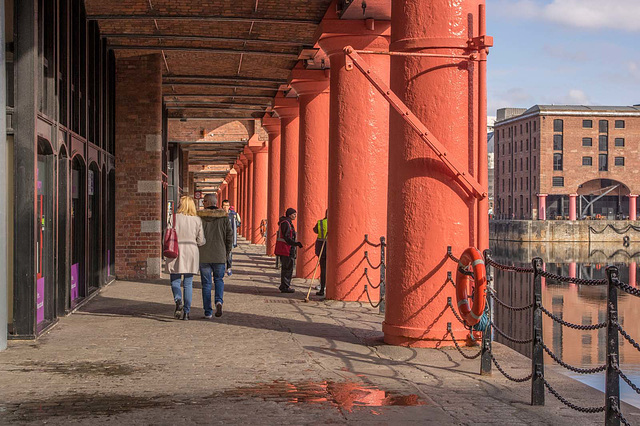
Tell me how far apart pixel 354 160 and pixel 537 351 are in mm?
7206

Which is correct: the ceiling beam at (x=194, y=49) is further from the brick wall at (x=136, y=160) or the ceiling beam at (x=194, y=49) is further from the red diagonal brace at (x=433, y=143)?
the red diagonal brace at (x=433, y=143)

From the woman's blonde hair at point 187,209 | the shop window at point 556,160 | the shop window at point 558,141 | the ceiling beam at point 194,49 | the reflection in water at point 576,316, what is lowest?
the reflection in water at point 576,316

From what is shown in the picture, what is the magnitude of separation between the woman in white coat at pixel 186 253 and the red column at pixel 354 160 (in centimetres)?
296

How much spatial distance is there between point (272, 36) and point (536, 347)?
10.5 metres

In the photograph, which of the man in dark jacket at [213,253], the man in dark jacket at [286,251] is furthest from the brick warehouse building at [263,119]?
the man in dark jacket at [213,253]

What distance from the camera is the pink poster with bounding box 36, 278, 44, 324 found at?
9.34 meters

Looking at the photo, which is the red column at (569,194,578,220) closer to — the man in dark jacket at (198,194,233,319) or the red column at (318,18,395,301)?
the red column at (318,18,395,301)

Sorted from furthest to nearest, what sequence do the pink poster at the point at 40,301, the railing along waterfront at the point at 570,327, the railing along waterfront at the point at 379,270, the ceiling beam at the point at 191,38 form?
the ceiling beam at the point at 191,38 < the railing along waterfront at the point at 379,270 < the pink poster at the point at 40,301 < the railing along waterfront at the point at 570,327

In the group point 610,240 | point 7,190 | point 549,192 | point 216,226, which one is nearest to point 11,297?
point 7,190

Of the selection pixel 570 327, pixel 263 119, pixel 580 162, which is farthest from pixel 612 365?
pixel 580 162

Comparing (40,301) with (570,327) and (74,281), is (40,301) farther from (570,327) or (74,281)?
(570,327)

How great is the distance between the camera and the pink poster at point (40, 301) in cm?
934

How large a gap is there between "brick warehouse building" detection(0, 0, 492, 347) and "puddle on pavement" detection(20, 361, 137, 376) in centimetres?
127

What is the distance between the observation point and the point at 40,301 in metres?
9.60
